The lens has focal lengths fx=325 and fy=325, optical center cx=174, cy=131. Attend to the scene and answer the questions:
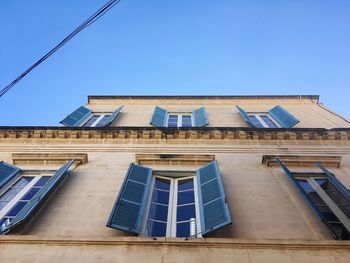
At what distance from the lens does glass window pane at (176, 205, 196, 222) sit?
6527mm

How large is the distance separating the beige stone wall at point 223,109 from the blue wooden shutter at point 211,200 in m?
5.02

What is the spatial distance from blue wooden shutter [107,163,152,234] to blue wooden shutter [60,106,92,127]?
5502 millimetres

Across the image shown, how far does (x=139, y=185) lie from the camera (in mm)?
7285

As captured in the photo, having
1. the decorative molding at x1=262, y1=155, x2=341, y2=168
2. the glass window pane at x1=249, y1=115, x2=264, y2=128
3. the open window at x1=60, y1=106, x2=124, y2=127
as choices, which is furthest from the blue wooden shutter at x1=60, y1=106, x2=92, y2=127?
the decorative molding at x1=262, y1=155, x2=341, y2=168

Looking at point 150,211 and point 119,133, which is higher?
point 119,133

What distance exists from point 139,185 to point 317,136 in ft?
20.6

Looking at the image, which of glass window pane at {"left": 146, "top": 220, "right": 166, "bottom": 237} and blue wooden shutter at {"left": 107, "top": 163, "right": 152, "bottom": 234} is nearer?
blue wooden shutter at {"left": 107, "top": 163, "right": 152, "bottom": 234}

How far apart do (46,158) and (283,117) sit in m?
8.76

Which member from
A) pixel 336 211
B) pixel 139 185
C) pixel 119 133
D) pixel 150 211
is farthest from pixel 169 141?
pixel 336 211

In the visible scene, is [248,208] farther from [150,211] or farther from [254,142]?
[254,142]

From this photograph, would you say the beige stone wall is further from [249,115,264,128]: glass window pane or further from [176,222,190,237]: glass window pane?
[176,222,190,237]: glass window pane

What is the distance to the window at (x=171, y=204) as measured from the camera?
233 inches

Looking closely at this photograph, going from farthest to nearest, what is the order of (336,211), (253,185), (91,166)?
1. (91,166)
2. (253,185)
3. (336,211)

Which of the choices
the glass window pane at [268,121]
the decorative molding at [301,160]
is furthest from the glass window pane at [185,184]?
the glass window pane at [268,121]
